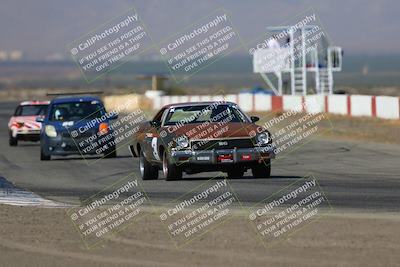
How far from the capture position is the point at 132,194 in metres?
16.0

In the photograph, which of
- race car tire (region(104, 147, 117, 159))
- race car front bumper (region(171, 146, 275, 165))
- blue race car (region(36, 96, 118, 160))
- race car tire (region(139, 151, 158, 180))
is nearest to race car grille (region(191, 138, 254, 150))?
race car front bumper (region(171, 146, 275, 165))

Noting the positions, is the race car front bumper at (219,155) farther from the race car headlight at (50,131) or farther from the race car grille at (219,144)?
the race car headlight at (50,131)

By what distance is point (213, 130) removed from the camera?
17406mm

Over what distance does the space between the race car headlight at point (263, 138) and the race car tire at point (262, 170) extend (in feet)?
1.35

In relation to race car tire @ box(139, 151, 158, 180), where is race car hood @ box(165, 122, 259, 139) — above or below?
above

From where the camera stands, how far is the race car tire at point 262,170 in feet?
58.4

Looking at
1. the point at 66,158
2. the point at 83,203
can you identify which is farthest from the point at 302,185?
the point at 66,158

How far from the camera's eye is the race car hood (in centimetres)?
1736

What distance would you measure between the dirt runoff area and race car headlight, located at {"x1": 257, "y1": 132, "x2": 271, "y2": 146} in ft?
17.4

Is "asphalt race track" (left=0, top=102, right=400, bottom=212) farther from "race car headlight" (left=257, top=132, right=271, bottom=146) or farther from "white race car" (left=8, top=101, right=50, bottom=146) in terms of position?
"white race car" (left=8, top=101, right=50, bottom=146)

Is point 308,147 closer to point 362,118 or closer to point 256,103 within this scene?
point 362,118

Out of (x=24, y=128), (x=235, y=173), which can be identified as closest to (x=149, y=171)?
(x=235, y=173)

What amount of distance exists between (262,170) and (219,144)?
3.63 ft

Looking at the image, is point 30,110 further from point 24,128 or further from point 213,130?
point 213,130
